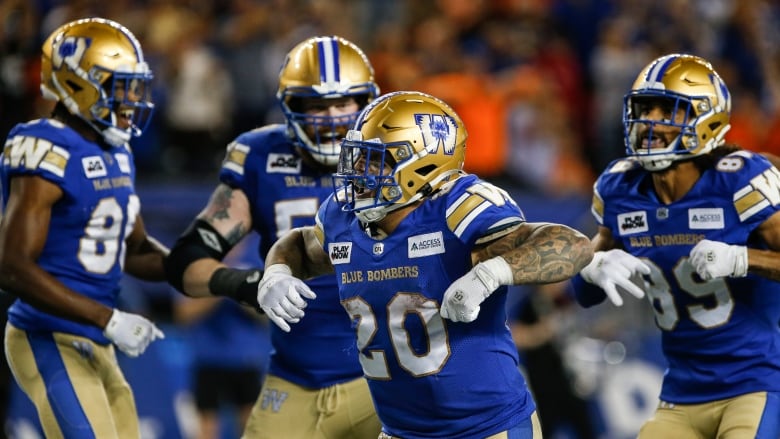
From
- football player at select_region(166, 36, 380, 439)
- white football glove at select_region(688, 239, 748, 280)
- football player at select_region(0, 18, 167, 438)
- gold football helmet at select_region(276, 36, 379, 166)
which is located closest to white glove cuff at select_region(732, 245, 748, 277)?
white football glove at select_region(688, 239, 748, 280)

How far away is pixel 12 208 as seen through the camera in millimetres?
4855

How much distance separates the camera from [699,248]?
4.59 m

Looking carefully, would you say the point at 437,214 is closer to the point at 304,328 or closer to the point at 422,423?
the point at 422,423

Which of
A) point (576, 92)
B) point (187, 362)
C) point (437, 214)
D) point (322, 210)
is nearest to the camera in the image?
point (437, 214)

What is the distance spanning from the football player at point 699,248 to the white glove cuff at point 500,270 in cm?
88

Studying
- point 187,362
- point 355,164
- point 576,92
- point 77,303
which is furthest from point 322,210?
point 576,92

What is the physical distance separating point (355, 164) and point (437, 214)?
14.1 inches

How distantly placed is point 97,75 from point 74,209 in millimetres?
596

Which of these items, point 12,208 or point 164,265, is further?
point 164,265

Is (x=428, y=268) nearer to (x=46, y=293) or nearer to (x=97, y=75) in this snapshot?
(x=46, y=293)

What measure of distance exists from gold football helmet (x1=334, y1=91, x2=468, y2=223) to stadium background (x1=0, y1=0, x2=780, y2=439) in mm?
4058

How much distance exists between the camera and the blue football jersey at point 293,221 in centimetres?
498

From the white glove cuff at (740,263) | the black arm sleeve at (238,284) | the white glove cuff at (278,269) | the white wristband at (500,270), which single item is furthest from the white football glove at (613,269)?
the black arm sleeve at (238,284)

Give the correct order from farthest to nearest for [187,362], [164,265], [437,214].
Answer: [187,362], [164,265], [437,214]
